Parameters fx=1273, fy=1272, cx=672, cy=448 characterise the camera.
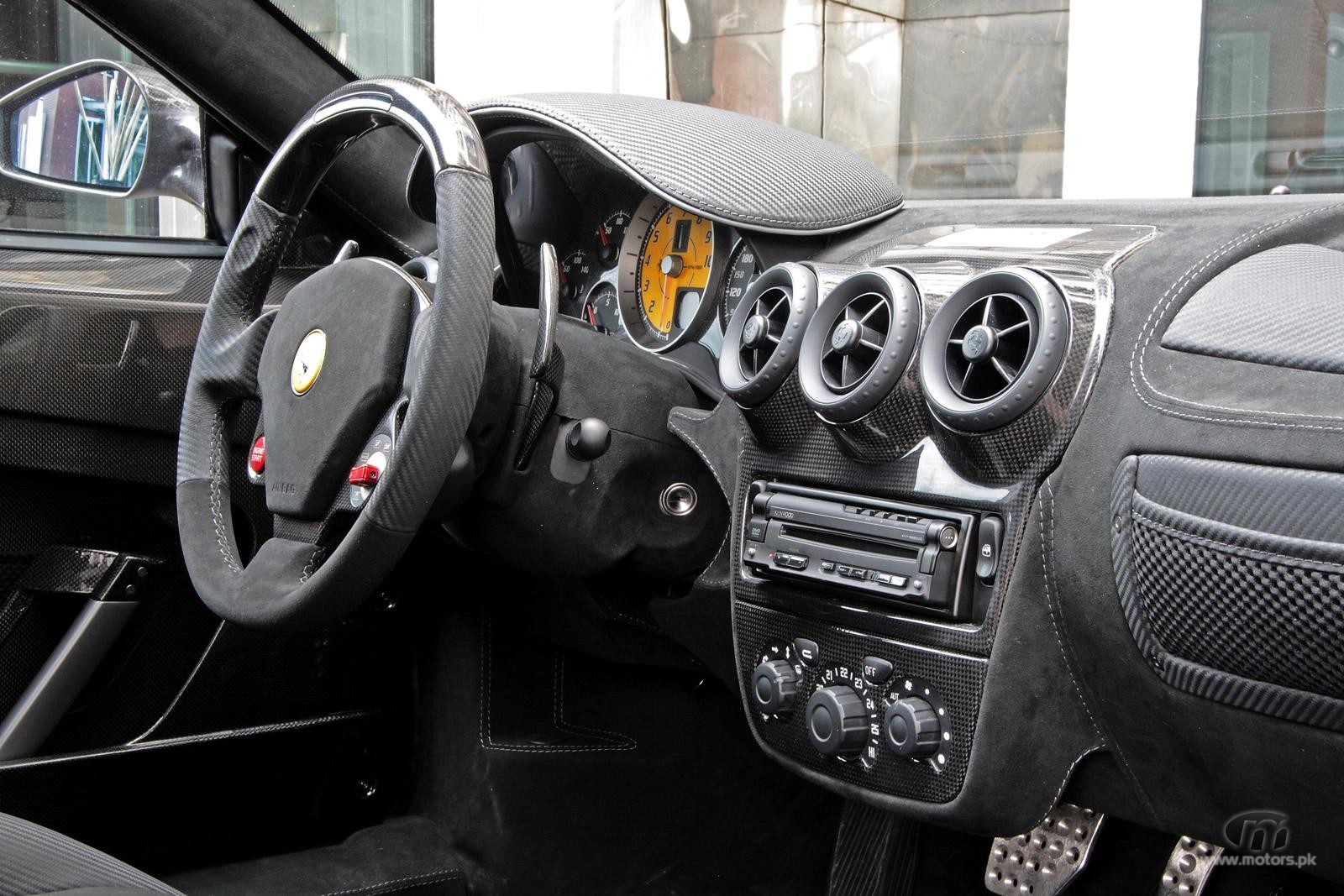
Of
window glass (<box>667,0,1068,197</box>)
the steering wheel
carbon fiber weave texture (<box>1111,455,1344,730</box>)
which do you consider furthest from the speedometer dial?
window glass (<box>667,0,1068,197</box>)

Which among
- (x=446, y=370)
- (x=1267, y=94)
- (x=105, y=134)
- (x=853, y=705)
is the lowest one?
(x=853, y=705)

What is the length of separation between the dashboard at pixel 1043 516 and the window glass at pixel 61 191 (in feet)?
3.58

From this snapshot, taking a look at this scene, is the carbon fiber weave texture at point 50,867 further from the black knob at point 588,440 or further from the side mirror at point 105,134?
the side mirror at point 105,134

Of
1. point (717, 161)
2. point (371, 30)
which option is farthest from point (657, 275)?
Answer: point (371, 30)

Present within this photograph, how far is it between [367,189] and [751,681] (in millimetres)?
1142

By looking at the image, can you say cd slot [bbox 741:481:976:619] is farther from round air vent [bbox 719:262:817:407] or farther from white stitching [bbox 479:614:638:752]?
white stitching [bbox 479:614:638:752]

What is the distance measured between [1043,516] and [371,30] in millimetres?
2669

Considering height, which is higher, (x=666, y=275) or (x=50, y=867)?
(x=666, y=275)

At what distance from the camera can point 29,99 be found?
2098 millimetres

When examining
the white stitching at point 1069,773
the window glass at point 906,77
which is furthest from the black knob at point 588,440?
the window glass at point 906,77

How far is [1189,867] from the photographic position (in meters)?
1.47

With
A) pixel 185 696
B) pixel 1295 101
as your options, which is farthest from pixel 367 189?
pixel 1295 101

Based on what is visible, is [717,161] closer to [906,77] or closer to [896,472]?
[896,472]

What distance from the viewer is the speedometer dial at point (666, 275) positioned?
1.74m
